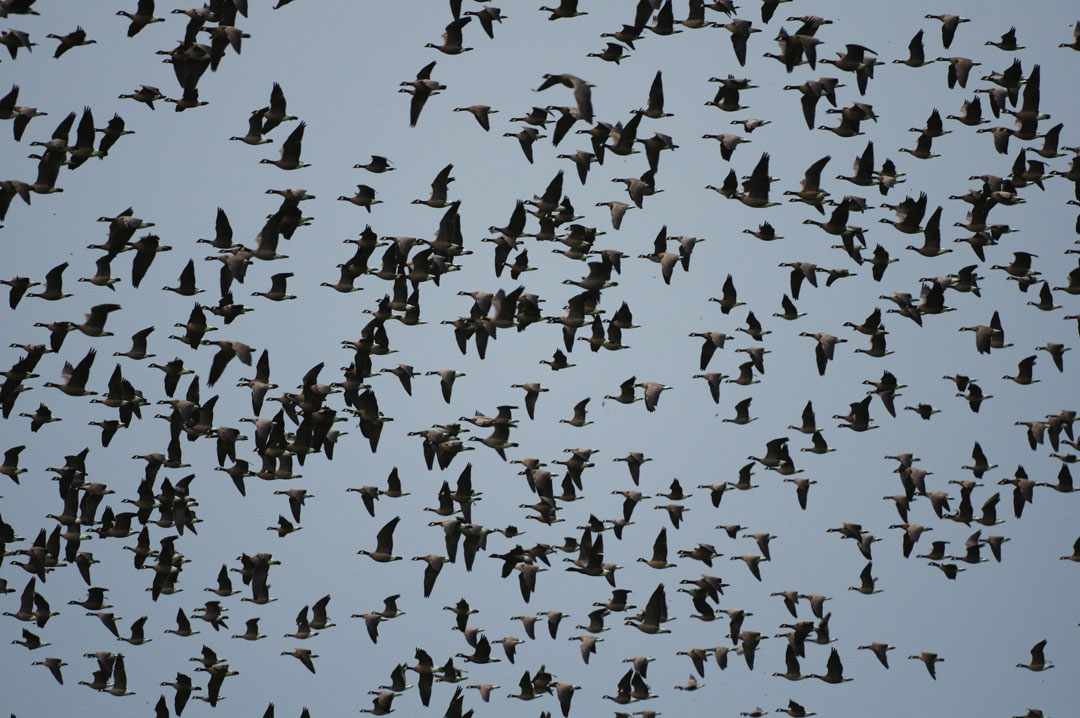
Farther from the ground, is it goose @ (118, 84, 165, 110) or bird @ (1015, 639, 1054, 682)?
goose @ (118, 84, 165, 110)

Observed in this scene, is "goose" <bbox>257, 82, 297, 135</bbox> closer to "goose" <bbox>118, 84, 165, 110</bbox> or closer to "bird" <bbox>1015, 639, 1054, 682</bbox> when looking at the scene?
"goose" <bbox>118, 84, 165, 110</bbox>

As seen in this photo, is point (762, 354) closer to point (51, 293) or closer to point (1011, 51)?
point (1011, 51)

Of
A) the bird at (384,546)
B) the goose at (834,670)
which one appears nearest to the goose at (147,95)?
the bird at (384,546)

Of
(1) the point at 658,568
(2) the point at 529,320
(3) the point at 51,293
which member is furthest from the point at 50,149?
(1) the point at 658,568

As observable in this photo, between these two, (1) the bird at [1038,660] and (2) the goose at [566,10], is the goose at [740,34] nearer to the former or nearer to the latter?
(2) the goose at [566,10]

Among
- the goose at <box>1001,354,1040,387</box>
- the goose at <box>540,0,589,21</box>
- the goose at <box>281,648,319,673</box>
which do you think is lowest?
the goose at <box>281,648,319,673</box>

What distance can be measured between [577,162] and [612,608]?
1281 centimetres

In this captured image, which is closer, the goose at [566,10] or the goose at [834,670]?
the goose at [566,10]

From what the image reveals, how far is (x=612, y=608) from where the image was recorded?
153 feet

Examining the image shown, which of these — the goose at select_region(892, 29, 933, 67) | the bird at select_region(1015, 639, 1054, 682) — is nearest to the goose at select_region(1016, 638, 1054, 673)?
the bird at select_region(1015, 639, 1054, 682)

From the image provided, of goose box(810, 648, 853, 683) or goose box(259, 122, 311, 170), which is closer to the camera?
goose box(259, 122, 311, 170)

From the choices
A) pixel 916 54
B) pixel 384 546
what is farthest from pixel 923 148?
pixel 384 546

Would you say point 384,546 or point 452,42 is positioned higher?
point 452,42

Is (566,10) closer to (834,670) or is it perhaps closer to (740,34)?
(740,34)
